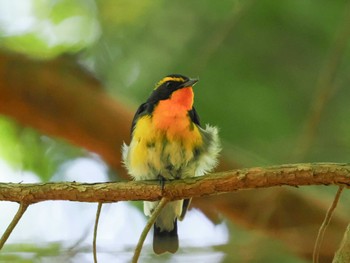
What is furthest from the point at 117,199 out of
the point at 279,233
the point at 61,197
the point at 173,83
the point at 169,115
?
the point at 279,233

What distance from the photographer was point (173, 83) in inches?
127

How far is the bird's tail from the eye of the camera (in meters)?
3.19

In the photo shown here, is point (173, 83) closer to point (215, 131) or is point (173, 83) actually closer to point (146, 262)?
point (215, 131)

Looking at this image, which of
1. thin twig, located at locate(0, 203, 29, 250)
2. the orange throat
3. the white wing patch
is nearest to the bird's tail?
the white wing patch

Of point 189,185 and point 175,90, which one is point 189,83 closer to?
point 175,90

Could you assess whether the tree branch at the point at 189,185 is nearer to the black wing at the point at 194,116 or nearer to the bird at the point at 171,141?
the bird at the point at 171,141

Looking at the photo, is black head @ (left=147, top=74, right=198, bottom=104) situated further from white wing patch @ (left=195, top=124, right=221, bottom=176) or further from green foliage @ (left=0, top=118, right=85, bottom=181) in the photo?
green foliage @ (left=0, top=118, right=85, bottom=181)

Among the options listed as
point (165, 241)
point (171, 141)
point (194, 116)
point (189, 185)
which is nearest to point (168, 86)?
point (194, 116)

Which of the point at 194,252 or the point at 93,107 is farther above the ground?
the point at 93,107

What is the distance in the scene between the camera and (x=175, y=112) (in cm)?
308

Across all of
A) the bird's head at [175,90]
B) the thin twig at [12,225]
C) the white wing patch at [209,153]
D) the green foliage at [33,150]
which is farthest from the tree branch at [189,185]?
the green foliage at [33,150]

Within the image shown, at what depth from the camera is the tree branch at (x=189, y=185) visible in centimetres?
211

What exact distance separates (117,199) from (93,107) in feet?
4.29

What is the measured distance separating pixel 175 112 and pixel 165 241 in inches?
22.6
